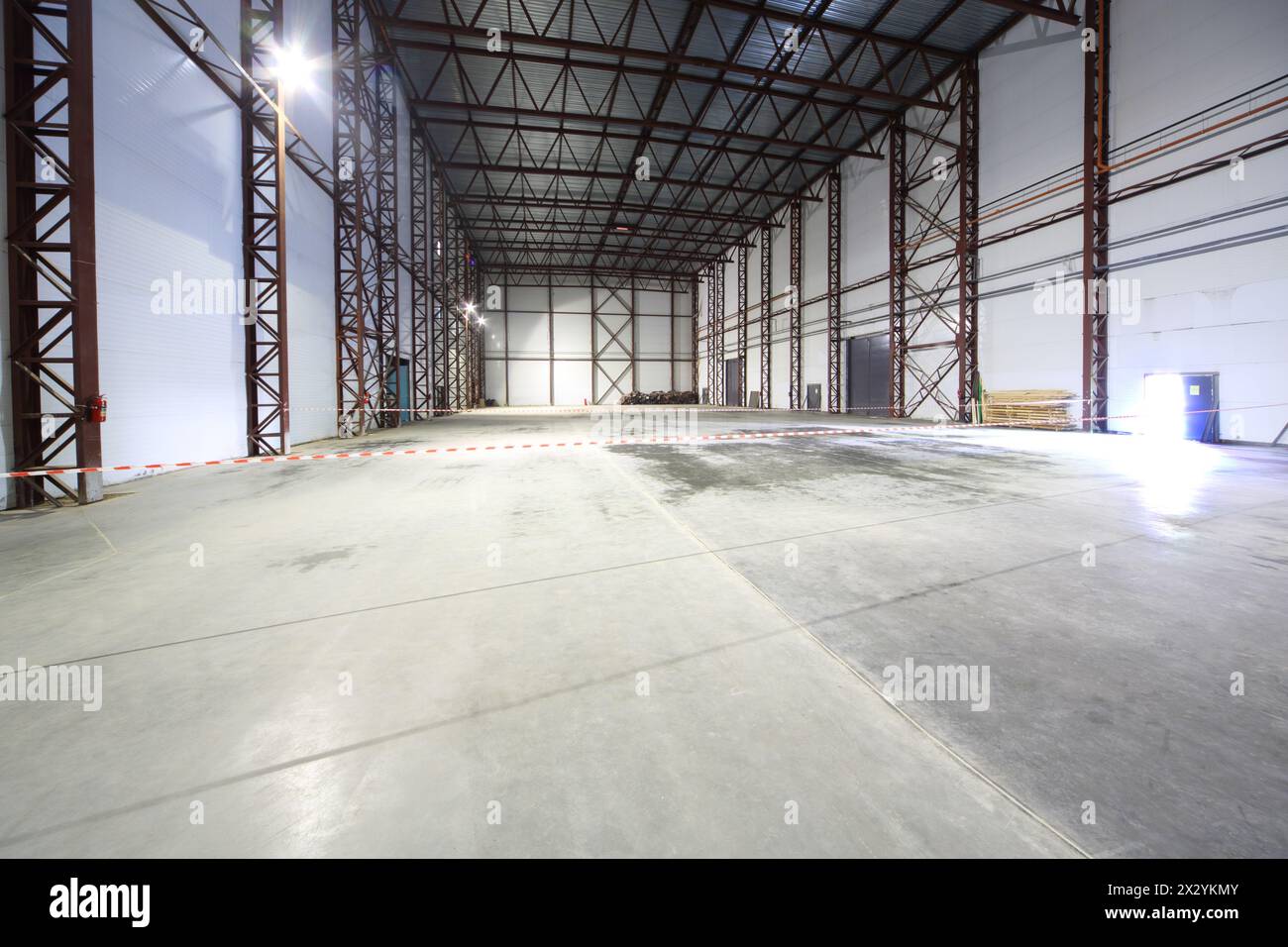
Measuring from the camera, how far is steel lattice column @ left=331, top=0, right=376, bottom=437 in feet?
52.0

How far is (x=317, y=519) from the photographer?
585cm

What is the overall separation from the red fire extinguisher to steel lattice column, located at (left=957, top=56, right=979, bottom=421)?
2083cm

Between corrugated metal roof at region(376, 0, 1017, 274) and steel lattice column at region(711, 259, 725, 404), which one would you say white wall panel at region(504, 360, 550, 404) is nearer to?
corrugated metal roof at region(376, 0, 1017, 274)

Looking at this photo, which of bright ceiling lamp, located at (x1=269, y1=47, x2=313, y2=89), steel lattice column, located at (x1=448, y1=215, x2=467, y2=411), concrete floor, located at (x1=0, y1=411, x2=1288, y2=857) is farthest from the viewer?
steel lattice column, located at (x1=448, y1=215, x2=467, y2=411)

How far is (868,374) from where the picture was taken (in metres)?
24.5

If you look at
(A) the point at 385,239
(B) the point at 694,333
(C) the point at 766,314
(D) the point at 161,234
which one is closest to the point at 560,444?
(D) the point at 161,234

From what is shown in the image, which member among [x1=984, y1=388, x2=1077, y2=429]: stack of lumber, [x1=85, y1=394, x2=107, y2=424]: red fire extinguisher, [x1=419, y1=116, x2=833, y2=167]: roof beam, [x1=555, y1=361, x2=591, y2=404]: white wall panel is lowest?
[x1=85, y1=394, x2=107, y2=424]: red fire extinguisher

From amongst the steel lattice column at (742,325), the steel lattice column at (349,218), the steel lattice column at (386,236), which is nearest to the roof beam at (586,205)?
the steel lattice column at (742,325)

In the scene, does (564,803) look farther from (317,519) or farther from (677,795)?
(317,519)

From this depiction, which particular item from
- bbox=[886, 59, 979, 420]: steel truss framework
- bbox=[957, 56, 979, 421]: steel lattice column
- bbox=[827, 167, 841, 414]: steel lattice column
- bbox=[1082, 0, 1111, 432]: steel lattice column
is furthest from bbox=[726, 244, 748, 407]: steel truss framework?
bbox=[1082, 0, 1111, 432]: steel lattice column

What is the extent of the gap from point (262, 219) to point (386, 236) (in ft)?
27.3

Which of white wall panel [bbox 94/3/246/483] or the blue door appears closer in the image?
white wall panel [bbox 94/3/246/483]
